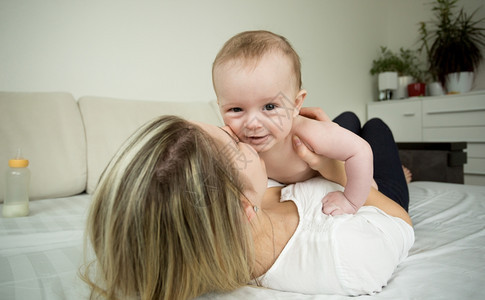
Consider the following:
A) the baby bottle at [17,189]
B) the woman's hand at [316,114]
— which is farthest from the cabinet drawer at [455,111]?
the baby bottle at [17,189]

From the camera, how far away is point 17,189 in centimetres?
123

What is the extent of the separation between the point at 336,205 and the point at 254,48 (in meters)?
0.43

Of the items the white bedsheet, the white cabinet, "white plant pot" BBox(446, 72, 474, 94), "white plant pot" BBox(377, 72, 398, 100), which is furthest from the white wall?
"white plant pot" BBox(446, 72, 474, 94)

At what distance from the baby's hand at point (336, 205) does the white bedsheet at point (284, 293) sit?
0.57ft

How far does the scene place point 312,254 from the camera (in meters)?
0.60

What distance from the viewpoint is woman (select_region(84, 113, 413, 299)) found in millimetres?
468

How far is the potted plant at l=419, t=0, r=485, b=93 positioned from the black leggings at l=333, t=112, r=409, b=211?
2.71 meters

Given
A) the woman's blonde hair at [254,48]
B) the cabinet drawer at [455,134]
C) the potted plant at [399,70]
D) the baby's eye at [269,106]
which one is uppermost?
the potted plant at [399,70]

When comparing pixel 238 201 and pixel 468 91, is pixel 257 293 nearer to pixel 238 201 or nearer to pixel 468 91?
pixel 238 201

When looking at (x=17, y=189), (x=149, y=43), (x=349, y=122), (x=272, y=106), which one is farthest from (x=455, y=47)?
(x=17, y=189)

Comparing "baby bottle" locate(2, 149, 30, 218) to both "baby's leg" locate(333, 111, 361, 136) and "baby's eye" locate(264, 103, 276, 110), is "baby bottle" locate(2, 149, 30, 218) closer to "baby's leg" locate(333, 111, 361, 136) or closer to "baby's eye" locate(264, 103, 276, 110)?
"baby's eye" locate(264, 103, 276, 110)

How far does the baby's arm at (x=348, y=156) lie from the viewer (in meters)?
0.76

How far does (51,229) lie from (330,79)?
3.20 meters

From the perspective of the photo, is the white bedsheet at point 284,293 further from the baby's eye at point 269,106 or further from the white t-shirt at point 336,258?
the baby's eye at point 269,106
